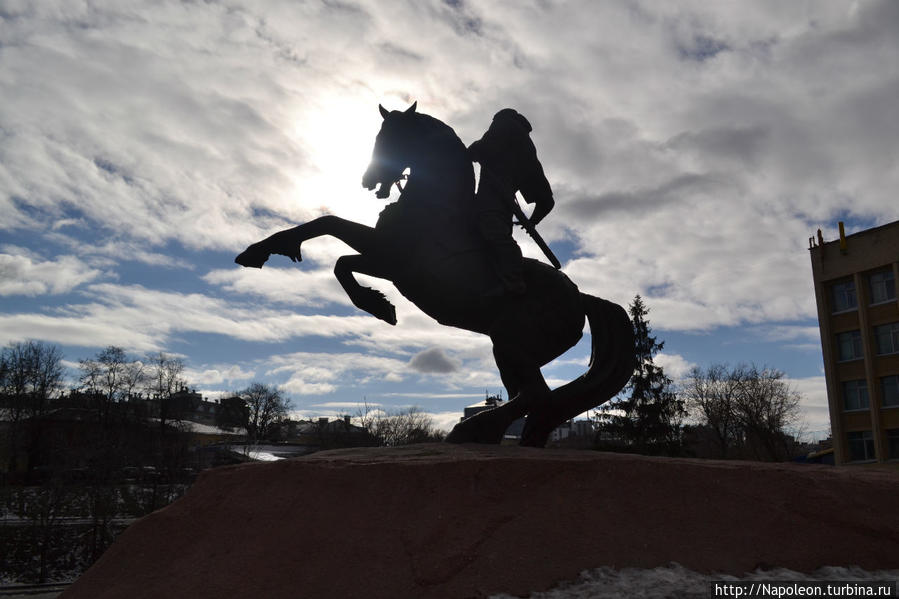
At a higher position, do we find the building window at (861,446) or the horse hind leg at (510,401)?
the horse hind leg at (510,401)

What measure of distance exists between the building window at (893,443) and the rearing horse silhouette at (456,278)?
30.1 meters

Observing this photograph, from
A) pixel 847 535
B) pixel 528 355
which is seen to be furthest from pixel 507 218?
pixel 847 535

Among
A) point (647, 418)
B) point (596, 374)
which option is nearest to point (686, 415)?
point (647, 418)

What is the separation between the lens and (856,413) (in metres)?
32.3

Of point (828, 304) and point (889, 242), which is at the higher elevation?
point (889, 242)

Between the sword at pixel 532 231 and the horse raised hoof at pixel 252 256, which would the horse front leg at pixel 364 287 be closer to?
the horse raised hoof at pixel 252 256

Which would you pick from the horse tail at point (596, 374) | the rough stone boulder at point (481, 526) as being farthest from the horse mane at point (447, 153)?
the rough stone boulder at point (481, 526)

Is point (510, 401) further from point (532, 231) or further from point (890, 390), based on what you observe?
point (890, 390)

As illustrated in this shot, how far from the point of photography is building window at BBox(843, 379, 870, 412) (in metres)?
32.3

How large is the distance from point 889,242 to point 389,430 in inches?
1213

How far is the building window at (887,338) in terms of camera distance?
31375 millimetres

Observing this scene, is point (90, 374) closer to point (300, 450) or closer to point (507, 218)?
point (300, 450)

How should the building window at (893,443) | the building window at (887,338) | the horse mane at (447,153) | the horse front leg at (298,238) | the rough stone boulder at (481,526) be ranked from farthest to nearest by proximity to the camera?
the building window at (887,338), the building window at (893,443), the horse mane at (447,153), the horse front leg at (298,238), the rough stone boulder at (481,526)

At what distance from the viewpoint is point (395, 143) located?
6633mm
